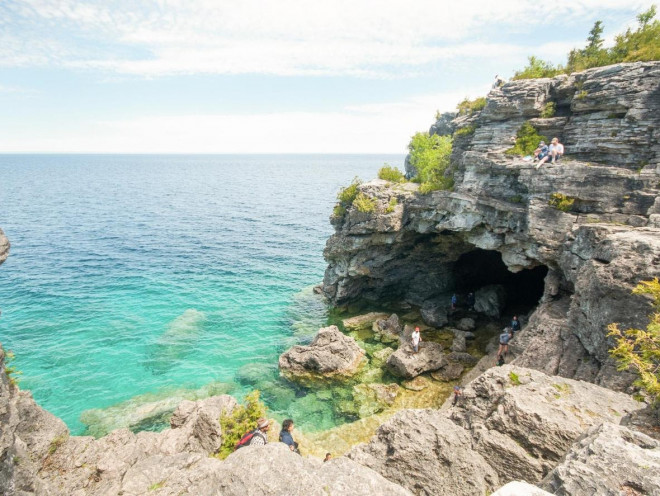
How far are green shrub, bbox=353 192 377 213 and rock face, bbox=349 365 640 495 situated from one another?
20.8 m

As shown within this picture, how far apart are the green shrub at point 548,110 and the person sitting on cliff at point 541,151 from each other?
2817 mm

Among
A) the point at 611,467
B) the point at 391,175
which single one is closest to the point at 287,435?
the point at 611,467

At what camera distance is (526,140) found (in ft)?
81.5

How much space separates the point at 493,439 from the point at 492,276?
30651 millimetres

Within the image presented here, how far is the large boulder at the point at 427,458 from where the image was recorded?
891 cm

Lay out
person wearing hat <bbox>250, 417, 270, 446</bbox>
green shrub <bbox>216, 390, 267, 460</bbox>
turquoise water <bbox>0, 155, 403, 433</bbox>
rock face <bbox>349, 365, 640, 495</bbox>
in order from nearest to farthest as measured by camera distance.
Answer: rock face <bbox>349, 365, 640, 495</bbox> → person wearing hat <bbox>250, 417, 270, 446</bbox> → green shrub <bbox>216, 390, 267, 460</bbox> → turquoise water <bbox>0, 155, 403, 433</bbox>

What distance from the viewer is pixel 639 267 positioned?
1416 cm

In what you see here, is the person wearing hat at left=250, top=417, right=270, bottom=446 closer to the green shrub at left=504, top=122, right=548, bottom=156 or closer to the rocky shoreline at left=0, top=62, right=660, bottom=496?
the rocky shoreline at left=0, top=62, right=660, bottom=496

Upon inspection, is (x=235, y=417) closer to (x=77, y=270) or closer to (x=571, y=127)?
(x=571, y=127)

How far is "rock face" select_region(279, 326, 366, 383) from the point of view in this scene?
25.0m

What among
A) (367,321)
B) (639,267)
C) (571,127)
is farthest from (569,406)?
(367,321)

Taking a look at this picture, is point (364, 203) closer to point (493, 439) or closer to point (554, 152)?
point (554, 152)

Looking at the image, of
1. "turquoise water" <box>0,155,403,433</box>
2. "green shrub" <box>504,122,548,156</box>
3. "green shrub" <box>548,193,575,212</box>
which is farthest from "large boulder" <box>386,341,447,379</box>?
"green shrub" <box>504,122,548,156</box>

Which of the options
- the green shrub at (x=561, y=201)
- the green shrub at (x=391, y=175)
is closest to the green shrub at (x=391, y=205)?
the green shrub at (x=391, y=175)
